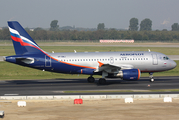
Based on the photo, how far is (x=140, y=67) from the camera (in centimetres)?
3416

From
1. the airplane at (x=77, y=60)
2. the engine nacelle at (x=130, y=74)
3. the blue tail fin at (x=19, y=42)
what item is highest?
the blue tail fin at (x=19, y=42)

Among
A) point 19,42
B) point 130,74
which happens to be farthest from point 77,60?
point 19,42

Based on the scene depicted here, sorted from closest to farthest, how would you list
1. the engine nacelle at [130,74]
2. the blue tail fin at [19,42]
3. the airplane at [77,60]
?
the engine nacelle at [130,74]
the airplane at [77,60]
the blue tail fin at [19,42]

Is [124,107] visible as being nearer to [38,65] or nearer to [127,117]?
[127,117]

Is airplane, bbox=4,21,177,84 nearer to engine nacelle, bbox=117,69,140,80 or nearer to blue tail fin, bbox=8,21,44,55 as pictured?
blue tail fin, bbox=8,21,44,55

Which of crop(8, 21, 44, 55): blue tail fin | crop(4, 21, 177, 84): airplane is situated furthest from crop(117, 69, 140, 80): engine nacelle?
crop(8, 21, 44, 55): blue tail fin

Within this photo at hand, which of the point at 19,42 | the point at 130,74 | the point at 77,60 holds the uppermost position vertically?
the point at 19,42

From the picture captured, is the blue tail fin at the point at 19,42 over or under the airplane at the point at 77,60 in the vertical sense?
over

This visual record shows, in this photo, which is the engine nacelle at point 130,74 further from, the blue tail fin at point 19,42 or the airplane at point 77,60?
the blue tail fin at point 19,42

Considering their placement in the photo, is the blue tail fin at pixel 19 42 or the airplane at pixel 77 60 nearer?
the airplane at pixel 77 60

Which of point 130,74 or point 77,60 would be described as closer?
point 130,74

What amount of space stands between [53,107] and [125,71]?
45.3ft

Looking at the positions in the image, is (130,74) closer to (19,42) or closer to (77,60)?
(77,60)

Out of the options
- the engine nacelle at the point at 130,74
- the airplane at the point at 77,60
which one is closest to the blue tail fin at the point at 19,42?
the airplane at the point at 77,60
